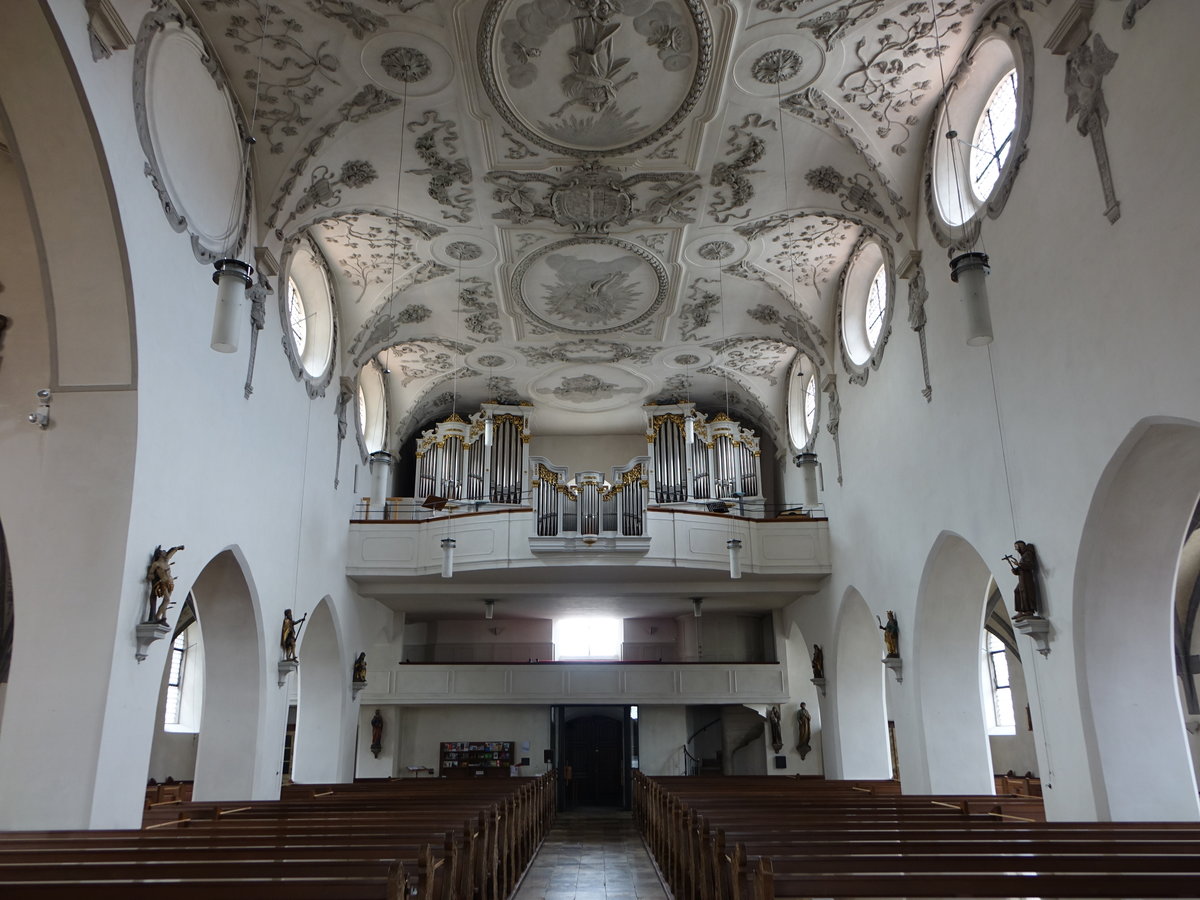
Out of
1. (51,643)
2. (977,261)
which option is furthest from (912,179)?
(51,643)

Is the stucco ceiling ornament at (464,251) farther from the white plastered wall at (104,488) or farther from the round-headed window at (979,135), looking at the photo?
the round-headed window at (979,135)

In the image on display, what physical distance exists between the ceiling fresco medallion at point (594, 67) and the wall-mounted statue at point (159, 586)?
20.4ft

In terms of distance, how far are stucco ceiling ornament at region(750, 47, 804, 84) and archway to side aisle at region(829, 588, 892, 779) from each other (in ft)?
29.0

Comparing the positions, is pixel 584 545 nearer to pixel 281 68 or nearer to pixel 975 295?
pixel 281 68

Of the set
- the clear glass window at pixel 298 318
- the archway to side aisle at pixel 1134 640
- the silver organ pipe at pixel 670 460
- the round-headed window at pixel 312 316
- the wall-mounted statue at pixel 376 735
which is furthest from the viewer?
the wall-mounted statue at pixel 376 735

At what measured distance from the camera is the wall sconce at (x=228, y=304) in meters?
6.77

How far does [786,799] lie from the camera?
980 centimetres

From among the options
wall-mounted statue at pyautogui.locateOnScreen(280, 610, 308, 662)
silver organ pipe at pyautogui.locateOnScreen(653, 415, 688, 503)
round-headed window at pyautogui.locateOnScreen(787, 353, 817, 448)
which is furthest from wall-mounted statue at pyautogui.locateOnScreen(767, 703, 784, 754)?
wall-mounted statue at pyautogui.locateOnScreen(280, 610, 308, 662)

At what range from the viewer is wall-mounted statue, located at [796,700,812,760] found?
18328mm

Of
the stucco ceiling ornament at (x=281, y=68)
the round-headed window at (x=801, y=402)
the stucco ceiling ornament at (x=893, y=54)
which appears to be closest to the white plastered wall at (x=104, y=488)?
the stucco ceiling ornament at (x=281, y=68)

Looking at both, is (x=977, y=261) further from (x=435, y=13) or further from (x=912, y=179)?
(x=435, y=13)

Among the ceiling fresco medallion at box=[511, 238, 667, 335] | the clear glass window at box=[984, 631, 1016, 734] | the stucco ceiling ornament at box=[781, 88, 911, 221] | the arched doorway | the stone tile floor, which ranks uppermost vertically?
the ceiling fresco medallion at box=[511, 238, 667, 335]

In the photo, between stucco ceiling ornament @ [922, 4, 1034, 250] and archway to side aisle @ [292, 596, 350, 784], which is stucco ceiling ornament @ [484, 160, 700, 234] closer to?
stucco ceiling ornament @ [922, 4, 1034, 250]

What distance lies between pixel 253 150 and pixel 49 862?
8527 mm
